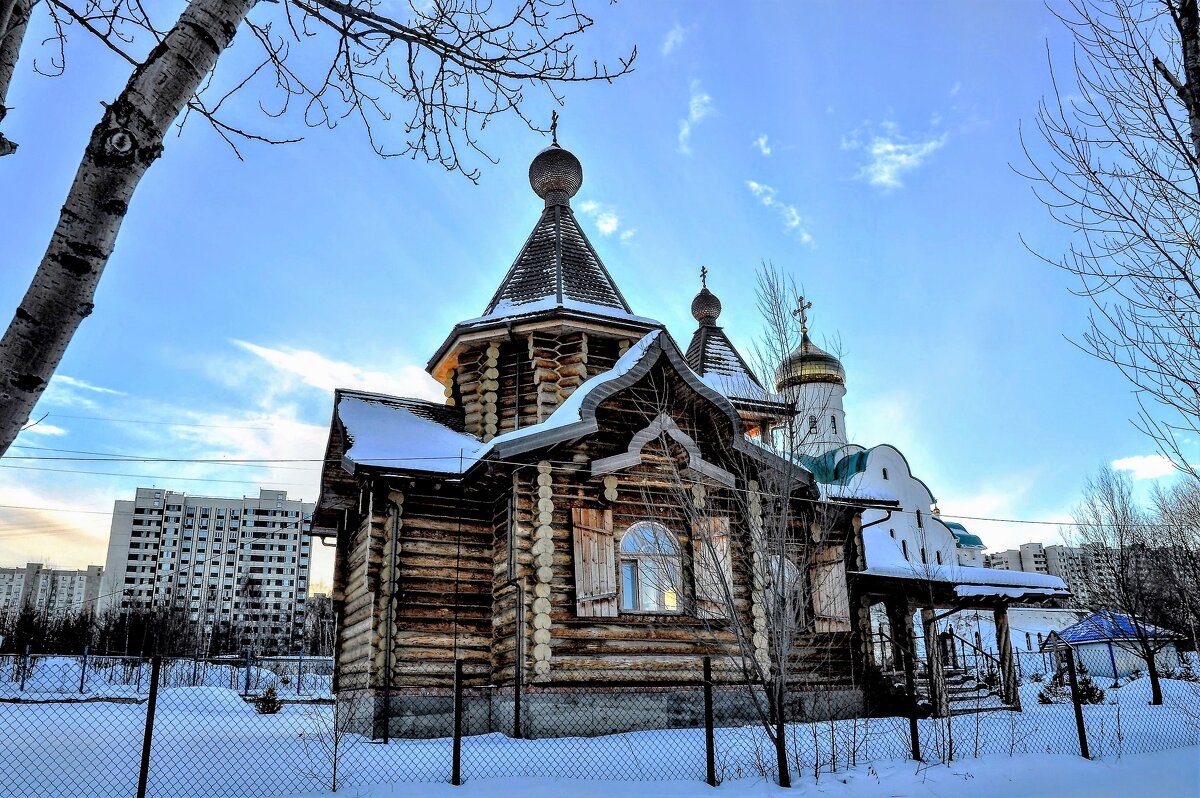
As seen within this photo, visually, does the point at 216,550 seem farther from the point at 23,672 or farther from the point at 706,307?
the point at 706,307

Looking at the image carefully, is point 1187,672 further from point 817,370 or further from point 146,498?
point 146,498

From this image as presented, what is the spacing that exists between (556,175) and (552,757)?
13.3 metres

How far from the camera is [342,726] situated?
1377 centimetres

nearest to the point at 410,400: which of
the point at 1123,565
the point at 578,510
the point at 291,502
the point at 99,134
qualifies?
the point at 578,510

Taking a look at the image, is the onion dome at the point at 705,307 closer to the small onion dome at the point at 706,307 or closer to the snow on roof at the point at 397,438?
the small onion dome at the point at 706,307

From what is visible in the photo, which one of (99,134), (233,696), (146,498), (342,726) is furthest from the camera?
(146,498)

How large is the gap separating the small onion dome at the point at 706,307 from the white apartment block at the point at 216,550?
85308 millimetres

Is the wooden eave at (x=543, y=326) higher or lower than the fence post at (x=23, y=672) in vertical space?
higher

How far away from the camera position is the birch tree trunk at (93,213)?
2.80 meters

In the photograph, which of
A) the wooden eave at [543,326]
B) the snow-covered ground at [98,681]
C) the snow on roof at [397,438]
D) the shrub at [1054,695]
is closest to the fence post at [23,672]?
the snow-covered ground at [98,681]

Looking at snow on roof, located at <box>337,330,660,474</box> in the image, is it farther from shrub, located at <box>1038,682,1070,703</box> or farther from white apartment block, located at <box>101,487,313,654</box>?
white apartment block, located at <box>101,487,313,654</box>

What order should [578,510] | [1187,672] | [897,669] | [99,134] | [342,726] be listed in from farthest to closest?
[1187,672] < [897,669] < [342,726] < [578,510] < [99,134]

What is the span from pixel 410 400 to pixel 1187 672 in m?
23.9

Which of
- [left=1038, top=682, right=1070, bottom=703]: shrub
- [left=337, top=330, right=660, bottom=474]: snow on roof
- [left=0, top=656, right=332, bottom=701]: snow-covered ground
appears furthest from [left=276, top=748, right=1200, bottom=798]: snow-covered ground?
[left=0, top=656, right=332, bottom=701]: snow-covered ground
